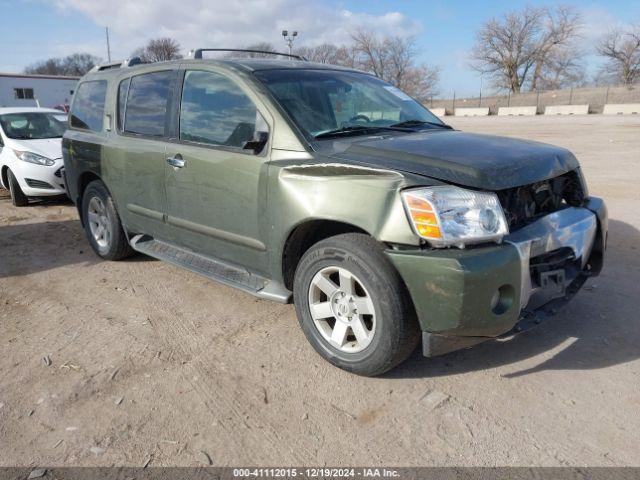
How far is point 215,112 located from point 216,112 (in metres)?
0.01

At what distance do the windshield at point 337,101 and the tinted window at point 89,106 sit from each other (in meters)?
2.17

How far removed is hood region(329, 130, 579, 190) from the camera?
2.78 metres

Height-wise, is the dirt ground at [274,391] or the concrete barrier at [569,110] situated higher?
the concrete barrier at [569,110]

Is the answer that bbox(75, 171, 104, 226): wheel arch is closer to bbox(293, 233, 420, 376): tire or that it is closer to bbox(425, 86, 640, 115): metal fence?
bbox(293, 233, 420, 376): tire

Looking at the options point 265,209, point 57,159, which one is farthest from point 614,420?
point 57,159

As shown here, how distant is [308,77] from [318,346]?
1956 mm

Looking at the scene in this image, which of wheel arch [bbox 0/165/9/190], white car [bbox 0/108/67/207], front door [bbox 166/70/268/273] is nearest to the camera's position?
front door [bbox 166/70/268/273]

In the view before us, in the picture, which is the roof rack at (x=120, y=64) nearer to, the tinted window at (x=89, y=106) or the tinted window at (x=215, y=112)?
the tinted window at (x=89, y=106)

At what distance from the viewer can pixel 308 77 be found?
3.89 metres

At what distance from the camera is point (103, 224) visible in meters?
5.32

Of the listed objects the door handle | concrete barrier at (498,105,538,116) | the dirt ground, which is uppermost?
the door handle

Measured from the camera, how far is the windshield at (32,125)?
351 inches

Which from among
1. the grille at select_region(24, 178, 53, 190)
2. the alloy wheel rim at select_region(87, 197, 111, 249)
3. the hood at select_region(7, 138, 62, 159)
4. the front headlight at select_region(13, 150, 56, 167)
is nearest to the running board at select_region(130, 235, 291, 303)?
the alloy wheel rim at select_region(87, 197, 111, 249)

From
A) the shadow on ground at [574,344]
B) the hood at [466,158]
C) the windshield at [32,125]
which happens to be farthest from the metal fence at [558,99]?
the hood at [466,158]
